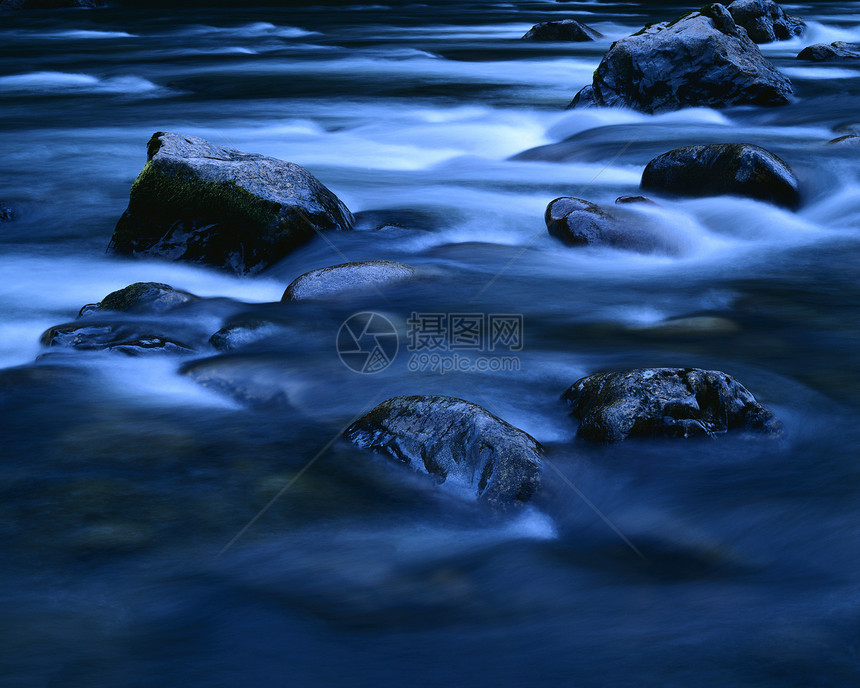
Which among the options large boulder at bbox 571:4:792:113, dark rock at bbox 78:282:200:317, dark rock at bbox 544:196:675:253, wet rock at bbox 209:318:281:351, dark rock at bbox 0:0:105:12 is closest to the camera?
wet rock at bbox 209:318:281:351

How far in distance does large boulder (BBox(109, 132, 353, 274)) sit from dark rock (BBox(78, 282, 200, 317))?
874 millimetres

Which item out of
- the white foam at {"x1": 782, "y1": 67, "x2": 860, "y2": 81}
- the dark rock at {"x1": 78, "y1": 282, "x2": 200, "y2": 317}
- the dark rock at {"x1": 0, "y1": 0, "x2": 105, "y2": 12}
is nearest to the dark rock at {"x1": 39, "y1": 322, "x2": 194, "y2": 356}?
the dark rock at {"x1": 78, "y1": 282, "x2": 200, "y2": 317}

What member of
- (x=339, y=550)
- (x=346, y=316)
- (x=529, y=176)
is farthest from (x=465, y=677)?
(x=529, y=176)

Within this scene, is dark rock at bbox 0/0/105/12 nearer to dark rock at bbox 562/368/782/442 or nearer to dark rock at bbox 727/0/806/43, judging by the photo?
dark rock at bbox 727/0/806/43

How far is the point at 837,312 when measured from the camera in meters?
5.16

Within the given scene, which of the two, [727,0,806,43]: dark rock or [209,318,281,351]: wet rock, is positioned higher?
[727,0,806,43]: dark rock

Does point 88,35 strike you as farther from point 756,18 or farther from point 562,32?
point 756,18

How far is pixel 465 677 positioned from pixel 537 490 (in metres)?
0.94

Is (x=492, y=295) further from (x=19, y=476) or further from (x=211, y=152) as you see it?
(x=19, y=476)

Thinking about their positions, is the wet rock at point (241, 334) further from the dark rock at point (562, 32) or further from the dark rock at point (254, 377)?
the dark rock at point (562, 32)

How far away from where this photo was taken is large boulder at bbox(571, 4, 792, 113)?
10.2 metres

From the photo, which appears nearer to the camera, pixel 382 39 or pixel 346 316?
pixel 346 316

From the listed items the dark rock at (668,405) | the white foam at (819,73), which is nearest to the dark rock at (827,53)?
the white foam at (819,73)

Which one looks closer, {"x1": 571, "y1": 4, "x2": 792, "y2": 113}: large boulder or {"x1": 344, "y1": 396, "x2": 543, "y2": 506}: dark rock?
{"x1": 344, "y1": 396, "x2": 543, "y2": 506}: dark rock
